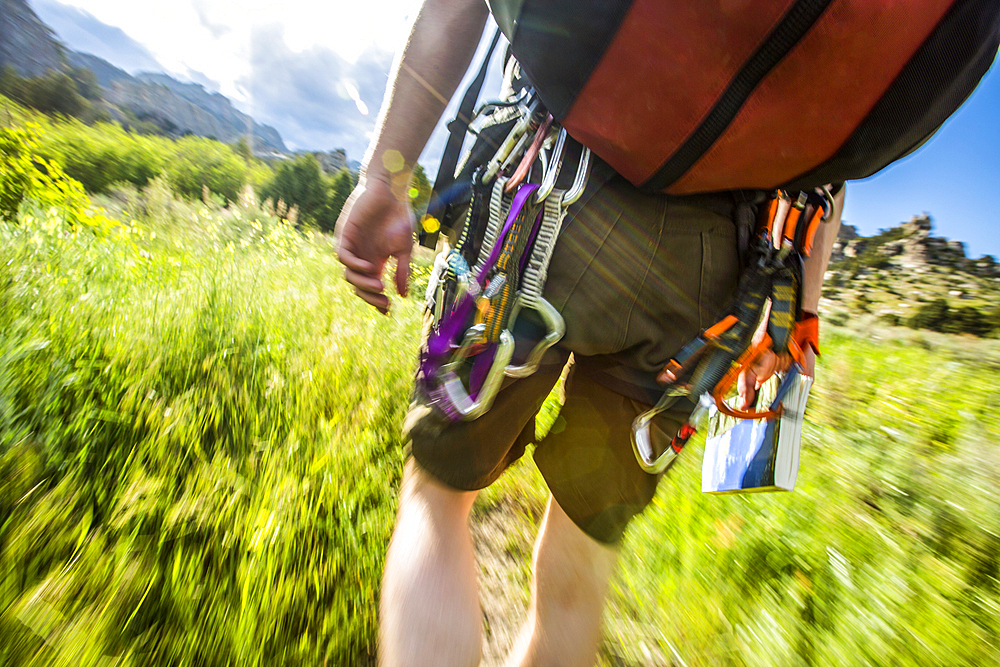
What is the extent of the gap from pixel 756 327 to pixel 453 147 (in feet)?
2.64

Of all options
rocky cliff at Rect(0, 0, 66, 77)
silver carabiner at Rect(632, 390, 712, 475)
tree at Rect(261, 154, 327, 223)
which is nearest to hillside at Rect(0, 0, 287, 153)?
rocky cliff at Rect(0, 0, 66, 77)

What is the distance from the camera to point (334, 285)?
4051mm

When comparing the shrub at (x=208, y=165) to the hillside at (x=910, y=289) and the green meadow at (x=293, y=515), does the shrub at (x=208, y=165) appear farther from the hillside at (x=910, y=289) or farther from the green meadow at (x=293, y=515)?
the hillside at (x=910, y=289)

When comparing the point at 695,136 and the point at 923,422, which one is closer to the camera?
the point at 695,136

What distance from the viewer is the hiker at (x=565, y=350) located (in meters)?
0.79

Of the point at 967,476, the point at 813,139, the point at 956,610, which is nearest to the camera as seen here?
the point at 813,139

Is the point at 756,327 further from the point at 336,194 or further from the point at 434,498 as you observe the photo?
the point at 336,194

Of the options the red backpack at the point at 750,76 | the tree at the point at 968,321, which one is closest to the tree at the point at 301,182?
the tree at the point at 968,321

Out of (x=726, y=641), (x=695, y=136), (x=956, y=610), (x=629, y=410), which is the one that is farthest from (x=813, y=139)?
(x=956, y=610)

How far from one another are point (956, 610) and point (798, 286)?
1.46 meters

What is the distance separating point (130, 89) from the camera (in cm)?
9369

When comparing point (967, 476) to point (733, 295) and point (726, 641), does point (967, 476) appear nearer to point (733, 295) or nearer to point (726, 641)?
point (726, 641)

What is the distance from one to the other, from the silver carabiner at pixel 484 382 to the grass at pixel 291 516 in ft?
3.06

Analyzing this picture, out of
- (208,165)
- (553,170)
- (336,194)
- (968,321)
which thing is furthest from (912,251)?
(208,165)
